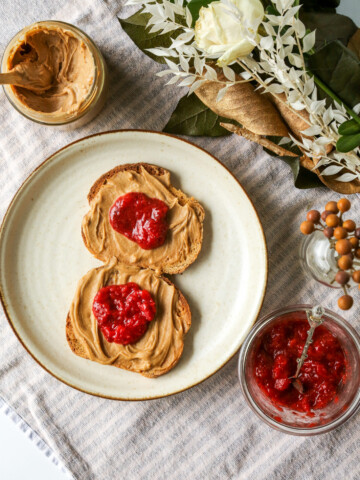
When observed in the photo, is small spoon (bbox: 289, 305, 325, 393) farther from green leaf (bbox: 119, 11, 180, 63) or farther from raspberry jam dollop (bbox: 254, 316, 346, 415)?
green leaf (bbox: 119, 11, 180, 63)

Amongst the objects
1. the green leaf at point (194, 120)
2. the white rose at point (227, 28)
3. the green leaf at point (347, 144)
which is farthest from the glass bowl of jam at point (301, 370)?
the white rose at point (227, 28)

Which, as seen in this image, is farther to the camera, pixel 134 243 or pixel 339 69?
pixel 134 243

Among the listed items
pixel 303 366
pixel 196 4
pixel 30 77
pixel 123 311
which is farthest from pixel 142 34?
Answer: pixel 303 366

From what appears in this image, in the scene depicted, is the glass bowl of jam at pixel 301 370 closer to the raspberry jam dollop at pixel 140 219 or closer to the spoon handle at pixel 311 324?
the spoon handle at pixel 311 324

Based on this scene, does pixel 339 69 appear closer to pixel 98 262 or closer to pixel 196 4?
pixel 196 4

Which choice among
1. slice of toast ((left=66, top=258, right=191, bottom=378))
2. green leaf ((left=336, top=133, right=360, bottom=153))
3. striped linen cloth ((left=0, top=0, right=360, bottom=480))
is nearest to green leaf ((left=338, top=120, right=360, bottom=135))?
green leaf ((left=336, top=133, right=360, bottom=153))

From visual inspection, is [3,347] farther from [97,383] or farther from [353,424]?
[353,424]
